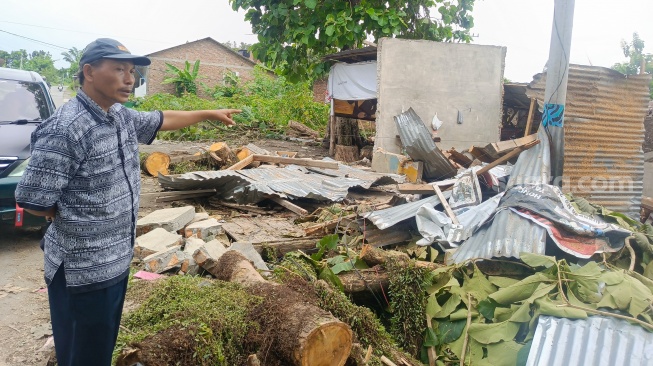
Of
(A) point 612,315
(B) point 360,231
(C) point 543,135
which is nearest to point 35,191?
(A) point 612,315

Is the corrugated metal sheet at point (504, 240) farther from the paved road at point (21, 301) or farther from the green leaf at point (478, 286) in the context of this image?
the paved road at point (21, 301)

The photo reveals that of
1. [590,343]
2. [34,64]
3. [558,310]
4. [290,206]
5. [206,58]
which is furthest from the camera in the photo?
[34,64]

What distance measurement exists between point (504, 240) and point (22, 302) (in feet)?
13.5

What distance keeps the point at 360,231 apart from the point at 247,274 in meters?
1.85

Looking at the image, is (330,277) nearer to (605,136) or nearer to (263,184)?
(263,184)

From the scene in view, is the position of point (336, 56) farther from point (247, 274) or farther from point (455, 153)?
point (247, 274)

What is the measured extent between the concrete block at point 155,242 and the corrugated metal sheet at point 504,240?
276 cm

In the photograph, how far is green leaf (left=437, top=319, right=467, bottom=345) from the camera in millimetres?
3980

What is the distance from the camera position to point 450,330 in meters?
4.04

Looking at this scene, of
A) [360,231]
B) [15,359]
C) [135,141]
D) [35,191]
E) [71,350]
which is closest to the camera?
[35,191]

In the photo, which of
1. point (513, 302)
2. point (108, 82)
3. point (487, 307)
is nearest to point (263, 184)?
point (487, 307)

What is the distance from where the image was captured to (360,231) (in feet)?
18.5

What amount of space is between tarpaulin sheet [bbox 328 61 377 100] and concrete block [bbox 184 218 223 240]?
795 centimetres

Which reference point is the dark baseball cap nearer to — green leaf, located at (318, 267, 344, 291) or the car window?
green leaf, located at (318, 267, 344, 291)
